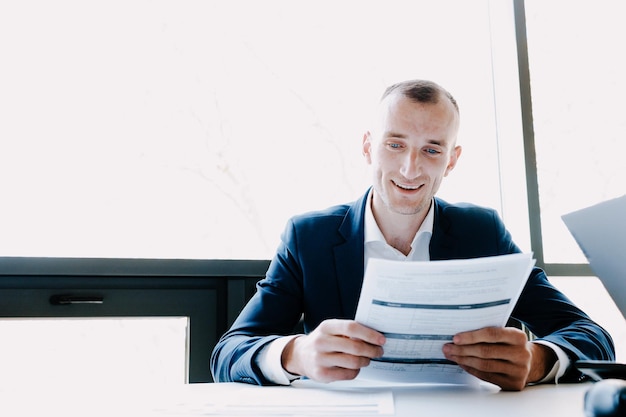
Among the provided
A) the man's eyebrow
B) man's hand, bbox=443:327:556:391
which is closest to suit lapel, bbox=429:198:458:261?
the man's eyebrow

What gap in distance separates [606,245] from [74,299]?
1405 millimetres

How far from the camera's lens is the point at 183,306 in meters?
1.78

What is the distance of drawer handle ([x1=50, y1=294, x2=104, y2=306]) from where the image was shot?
1.70 meters

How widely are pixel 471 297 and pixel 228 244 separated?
3.82 ft

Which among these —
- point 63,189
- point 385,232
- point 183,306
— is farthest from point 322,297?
point 63,189

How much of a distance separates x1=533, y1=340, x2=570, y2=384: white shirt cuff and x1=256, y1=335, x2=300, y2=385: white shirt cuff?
475mm

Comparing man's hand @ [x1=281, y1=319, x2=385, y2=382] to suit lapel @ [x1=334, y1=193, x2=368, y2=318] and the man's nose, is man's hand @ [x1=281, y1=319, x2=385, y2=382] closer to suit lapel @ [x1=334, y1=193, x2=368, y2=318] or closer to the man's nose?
suit lapel @ [x1=334, y1=193, x2=368, y2=318]

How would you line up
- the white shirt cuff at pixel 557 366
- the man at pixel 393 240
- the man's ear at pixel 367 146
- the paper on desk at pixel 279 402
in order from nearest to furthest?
the paper on desk at pixel 279 402 → the white shirt cuff at pixel 557 366 → the man at pixel 393 240 → the man's ear at pixel 367 146

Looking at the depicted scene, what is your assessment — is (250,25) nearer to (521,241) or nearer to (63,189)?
(63,189)

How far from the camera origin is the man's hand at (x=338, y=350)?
3.12 feet

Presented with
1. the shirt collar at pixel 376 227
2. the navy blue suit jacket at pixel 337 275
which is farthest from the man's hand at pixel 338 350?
the shirt collar at pixel 376 227

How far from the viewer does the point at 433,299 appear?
0.88 metres

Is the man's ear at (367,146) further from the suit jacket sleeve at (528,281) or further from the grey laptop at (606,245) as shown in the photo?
the grey laptop at (606,245)

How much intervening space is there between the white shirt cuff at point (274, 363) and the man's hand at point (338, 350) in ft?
0.20
